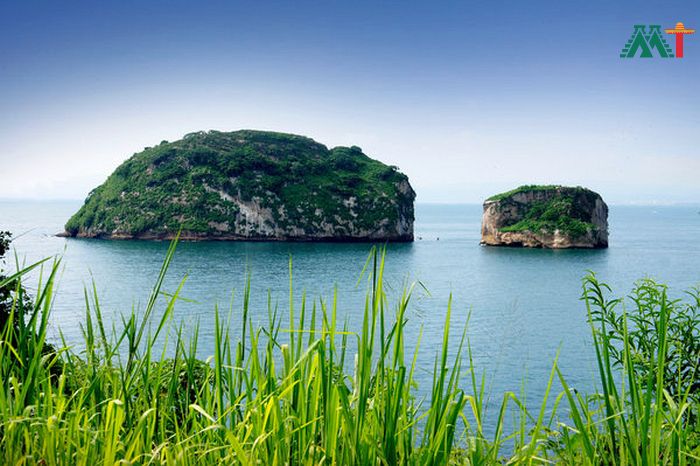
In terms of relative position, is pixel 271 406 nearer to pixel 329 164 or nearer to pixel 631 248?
pixel 631 248

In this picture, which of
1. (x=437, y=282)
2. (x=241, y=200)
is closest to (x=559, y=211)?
(x=437, y=282)

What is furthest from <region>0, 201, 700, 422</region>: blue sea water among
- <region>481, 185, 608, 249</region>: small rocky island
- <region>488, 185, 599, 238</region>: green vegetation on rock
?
<region>488, 185, 599, 238</region>: green vegetation on rock

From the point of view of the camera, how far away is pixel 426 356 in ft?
97.7

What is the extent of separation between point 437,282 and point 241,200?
44830 millimetres

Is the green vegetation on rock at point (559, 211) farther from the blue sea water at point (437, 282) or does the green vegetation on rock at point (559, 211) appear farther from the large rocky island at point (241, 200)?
the large rocky island at point (241, 200)

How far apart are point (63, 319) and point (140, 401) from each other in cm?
3861

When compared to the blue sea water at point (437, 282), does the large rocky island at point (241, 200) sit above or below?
above

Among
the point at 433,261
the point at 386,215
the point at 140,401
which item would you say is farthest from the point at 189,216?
the point at 140,401

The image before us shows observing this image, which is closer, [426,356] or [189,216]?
[426,356]

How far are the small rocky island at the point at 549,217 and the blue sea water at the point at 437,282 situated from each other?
97.2 inches

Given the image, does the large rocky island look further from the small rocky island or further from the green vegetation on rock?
the green vegetation on rock

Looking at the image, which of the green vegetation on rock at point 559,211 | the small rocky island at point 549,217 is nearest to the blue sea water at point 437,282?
the small rocky island at point 549,217

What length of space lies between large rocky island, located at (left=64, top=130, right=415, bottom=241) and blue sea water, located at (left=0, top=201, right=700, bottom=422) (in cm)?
400

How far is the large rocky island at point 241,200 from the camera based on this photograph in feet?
306
